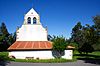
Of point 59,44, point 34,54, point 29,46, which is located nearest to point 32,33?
point 29,46

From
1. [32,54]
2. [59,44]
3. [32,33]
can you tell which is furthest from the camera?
[32,33]

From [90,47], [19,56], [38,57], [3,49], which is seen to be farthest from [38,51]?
[3,49]

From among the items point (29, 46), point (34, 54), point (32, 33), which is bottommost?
point (34, 54)

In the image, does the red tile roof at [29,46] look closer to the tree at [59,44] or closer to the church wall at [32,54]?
the church wall at [32,54]

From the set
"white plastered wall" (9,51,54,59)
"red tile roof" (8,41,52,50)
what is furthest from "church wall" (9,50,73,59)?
"red tile roof" (8,41,52,50)

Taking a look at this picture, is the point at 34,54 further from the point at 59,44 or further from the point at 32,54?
the point at 59,44

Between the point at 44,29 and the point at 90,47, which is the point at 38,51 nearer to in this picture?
the point at 44,29

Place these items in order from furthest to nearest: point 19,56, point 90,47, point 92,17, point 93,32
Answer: point 90,47 < point 19,56 < point 93,32 < point 92,17

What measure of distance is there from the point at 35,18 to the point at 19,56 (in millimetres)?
10929

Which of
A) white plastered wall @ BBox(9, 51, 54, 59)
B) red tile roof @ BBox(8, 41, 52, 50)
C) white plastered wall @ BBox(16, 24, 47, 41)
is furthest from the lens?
white plastered wall @ BBox(16, 24, 47, 41)

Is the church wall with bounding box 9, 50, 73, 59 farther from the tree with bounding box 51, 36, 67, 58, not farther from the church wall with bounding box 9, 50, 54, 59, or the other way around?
the tree with bounding box 51, 36, 67, 58

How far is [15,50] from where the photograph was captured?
37469 mm

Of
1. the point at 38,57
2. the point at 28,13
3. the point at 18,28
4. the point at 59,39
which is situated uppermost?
the point at 28,13

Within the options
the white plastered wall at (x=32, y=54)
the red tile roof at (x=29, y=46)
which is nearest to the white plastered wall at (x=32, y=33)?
the red tile roof at (x=29, y=46)
